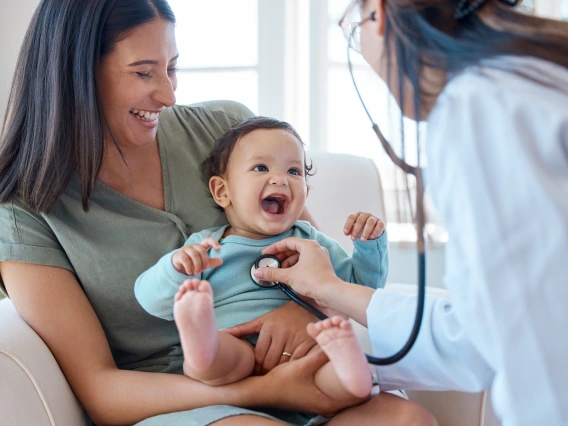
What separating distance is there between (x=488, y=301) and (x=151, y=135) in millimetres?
937

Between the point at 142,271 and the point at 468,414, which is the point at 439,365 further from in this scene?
the point at 142,271

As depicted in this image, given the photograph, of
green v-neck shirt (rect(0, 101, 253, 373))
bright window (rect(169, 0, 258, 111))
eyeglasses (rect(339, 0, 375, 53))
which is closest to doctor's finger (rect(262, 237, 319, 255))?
green v-neck shirt (rect(0, 101, 253, 373))

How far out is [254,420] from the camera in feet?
3.76

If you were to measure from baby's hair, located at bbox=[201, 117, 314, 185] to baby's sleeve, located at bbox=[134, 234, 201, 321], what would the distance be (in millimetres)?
323

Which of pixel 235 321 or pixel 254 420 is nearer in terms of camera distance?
A: pixel 254 420

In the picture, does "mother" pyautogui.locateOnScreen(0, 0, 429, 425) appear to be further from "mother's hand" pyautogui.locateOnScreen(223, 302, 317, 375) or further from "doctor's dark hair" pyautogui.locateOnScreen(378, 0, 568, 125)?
"doctor's dark hair" pyautogui.locateOnScreen(378, 0, 568, 125)

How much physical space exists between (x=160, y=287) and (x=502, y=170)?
72 cm

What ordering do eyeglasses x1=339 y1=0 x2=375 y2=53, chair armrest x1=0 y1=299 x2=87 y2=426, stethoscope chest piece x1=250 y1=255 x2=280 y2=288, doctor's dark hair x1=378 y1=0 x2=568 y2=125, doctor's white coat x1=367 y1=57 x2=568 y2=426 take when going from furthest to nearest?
stethoscope chest piece x1=250 y1=255 x2=280 y2=288 → chair armrest x1=0 y1=299 x2=87 y2=426 → eyeglasses x1=339 y1=0 x2=375 y2=53 → doctor's dark hair x1=378 y1=0 x2=568 y2=125 → doctor's white coat x1=367 y1=57 x2=568 y2=426

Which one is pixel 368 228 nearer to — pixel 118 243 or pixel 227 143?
pixel 227 143

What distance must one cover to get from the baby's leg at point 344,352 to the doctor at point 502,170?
0.85 ft

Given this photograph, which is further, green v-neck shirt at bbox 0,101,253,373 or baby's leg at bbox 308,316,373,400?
green v-neck shirt at bbox 0,101,253,373

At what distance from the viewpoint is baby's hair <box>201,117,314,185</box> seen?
153cm

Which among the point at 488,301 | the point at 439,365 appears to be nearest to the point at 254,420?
the point at 439,365

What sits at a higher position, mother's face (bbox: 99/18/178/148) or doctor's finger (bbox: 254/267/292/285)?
mother's face (bbox: 99/18/178/148)
